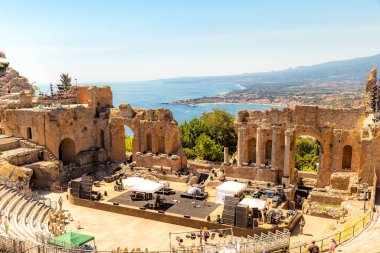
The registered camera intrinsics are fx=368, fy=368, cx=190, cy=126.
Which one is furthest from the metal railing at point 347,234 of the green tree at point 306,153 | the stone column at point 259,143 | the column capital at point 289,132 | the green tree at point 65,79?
the green tree at point 65,79

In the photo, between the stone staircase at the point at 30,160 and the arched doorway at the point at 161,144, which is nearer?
the stone staircase at the point at 30,160

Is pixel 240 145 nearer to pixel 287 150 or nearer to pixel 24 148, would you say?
pixel 287 150

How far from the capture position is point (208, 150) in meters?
55.3

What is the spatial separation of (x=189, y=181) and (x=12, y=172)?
57.9 ft

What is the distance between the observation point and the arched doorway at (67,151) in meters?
46.1

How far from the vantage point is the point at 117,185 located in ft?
123

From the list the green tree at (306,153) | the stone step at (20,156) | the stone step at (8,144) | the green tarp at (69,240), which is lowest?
the green tree at (306,153)

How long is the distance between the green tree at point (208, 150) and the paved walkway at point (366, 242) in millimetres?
33181

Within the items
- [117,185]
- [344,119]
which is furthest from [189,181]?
[344,119]

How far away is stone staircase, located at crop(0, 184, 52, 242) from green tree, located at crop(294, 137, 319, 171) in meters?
41.6

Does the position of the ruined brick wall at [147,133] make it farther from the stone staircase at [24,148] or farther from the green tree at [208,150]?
the green tree at [208,150]

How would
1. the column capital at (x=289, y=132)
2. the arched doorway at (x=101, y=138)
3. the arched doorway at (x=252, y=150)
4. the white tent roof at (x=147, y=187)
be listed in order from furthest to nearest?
the arched doorway at (x=101, y=138)
the arched doorway at (x=252, y=150)
the column capital at (x=289, y=132)
the white tent roof at (x=147, y=187)

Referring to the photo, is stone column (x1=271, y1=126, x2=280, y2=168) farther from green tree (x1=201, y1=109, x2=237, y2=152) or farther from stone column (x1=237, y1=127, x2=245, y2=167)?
green tree (x1=201, y1=109, x2=237, y2=152)

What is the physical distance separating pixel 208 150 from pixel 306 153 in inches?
947
